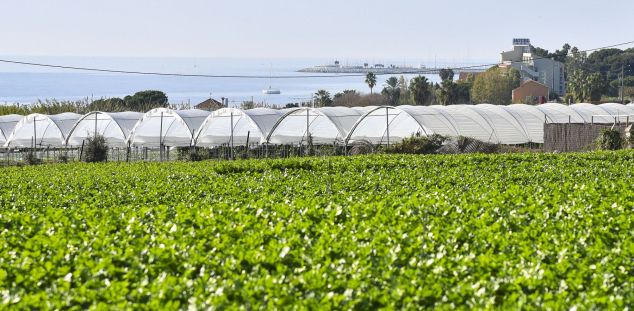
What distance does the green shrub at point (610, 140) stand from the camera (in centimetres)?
3145

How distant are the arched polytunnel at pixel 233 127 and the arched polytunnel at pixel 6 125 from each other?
469 inches

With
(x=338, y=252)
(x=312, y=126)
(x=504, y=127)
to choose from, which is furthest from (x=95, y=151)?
(x=338, y=252)

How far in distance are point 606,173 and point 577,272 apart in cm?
990

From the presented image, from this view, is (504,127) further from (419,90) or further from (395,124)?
(419,90)

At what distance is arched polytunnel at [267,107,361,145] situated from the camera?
122 ft

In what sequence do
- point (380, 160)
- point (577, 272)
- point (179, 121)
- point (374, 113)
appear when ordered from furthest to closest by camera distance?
point (179, 121), point (374, 113), point (380, 160), point (577, 272)

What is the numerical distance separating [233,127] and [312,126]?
3.54m

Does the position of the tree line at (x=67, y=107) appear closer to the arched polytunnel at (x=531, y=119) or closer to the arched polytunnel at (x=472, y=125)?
the arched polytunnel at (x=531, y=119)

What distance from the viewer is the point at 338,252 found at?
26.9 ft

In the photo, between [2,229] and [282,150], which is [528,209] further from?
[282,150]

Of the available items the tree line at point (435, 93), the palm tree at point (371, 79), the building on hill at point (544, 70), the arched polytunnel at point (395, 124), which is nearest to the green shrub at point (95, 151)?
the arched polytunnel at point (395, 124)

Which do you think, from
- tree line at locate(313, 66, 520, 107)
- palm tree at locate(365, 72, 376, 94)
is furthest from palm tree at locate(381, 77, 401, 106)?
palm tree at locate(365, 72, 376, 94)

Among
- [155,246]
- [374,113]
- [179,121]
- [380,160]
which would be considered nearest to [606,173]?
[380,160]

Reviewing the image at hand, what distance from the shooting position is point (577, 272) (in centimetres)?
731
